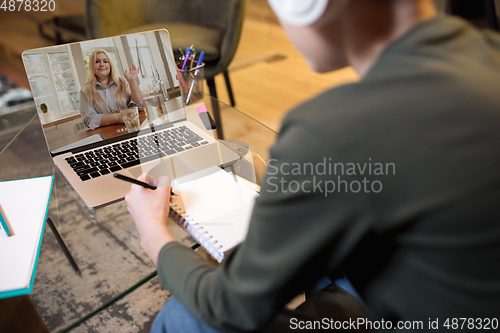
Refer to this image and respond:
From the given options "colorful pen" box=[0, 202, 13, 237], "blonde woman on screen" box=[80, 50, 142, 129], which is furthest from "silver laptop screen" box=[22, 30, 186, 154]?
"colorful pen" box=[0, 202, 13, 237]

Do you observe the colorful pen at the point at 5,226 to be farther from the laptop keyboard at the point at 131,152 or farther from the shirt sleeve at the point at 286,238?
the shirt sleeve at the point at 286,238

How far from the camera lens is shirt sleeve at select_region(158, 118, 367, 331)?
0.34 metres

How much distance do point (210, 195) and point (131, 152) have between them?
1.01ft

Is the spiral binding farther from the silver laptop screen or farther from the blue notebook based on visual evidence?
the silver laptop screen

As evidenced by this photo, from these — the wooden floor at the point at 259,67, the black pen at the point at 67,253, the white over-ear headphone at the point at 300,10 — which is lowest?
the black pen at the point at 67,253

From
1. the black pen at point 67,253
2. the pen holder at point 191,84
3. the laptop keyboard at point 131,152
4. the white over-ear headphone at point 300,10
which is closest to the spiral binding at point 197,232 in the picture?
the laptop keyboard at point 131,152

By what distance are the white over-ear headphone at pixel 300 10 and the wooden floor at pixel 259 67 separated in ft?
4.69

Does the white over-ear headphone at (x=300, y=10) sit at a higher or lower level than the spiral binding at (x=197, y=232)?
higher

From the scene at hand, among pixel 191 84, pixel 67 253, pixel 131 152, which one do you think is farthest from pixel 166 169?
pixel 67 253

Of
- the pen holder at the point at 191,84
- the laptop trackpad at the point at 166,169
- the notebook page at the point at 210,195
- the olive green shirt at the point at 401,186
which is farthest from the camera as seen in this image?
the pen holder at the point at 191,84

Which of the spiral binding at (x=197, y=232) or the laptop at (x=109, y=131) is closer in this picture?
the spiral binding at (x=197, y=232)

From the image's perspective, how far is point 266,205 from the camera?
366 millimetres

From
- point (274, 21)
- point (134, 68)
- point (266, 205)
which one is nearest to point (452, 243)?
point (266, 205)

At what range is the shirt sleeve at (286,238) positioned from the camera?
336 millimetres
